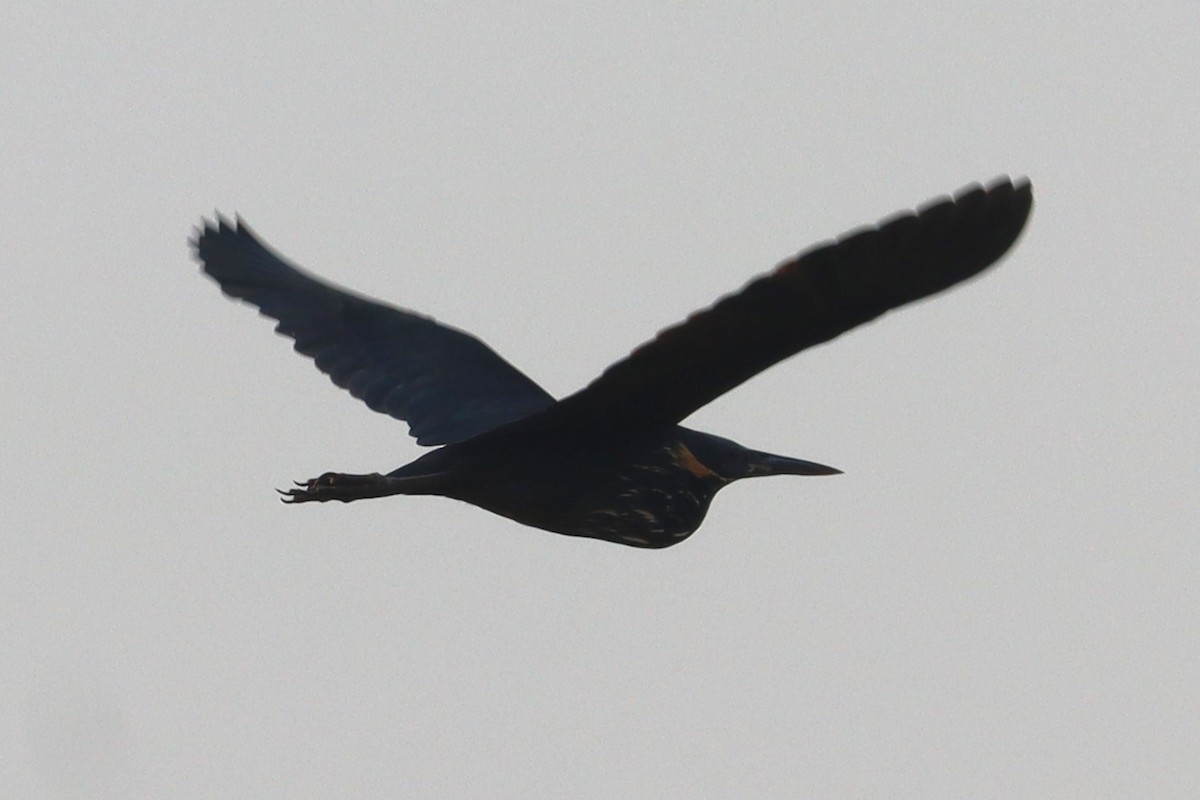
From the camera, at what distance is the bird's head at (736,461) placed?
10852 millimetres

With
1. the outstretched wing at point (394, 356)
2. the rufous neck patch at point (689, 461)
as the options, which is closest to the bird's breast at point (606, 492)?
the rufous neck patch at point (689, 461)

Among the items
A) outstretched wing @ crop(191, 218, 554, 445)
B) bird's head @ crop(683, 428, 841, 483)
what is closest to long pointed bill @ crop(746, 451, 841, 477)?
bird's head @ crop(683, 428, 841, 483)

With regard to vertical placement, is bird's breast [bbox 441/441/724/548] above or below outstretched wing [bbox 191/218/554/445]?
below

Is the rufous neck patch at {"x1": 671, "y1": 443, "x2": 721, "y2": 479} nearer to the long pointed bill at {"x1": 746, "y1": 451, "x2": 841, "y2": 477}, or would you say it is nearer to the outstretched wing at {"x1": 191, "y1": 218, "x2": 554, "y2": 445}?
the long pointed bill at {"x1": 746, "y1": 451, "x2": 841, "y2": 477}

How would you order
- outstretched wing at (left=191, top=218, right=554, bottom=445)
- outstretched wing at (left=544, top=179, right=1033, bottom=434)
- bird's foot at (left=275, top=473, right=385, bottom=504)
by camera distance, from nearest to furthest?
outstretched wing at (left=544, top=179, right=1033, bottom=434), bird's foot at (left=275, top=473, right=385, bottom=504), outstretched wing at (left=191, top=218, right=554, bottom=445)

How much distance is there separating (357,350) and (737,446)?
96.6 inches

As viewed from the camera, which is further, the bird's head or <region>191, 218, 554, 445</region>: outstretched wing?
<region>191, 218, 554, 445</region>: outstretched wing

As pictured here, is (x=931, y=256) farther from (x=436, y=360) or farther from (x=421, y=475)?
(x=436, y=360)

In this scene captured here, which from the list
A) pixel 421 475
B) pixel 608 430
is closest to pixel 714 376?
pixel 608 430

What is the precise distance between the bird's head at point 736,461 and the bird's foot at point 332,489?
166 cm

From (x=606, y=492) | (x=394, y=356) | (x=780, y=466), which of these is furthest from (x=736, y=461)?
(x=394, y=356)

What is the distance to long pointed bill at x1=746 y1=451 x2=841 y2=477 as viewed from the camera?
11.1 meters

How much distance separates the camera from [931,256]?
841cm

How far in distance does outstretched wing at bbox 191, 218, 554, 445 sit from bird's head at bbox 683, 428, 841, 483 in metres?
1.25
